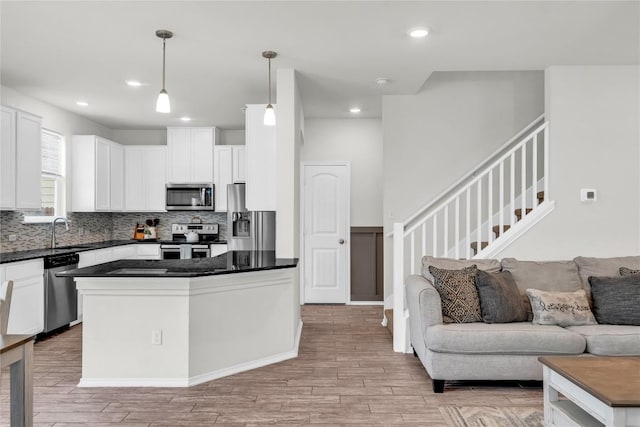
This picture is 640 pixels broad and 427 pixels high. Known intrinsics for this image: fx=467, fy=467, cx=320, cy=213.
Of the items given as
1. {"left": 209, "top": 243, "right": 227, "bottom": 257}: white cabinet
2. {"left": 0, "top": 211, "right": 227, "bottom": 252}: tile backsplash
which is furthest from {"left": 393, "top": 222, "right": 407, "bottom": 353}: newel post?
{"left": 0, "top": 211, "right": 227, "bottom": 252}: tile backsplash

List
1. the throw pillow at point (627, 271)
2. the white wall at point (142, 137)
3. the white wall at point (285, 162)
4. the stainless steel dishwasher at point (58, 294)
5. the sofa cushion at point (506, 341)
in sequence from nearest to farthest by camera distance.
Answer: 1. the sofa cushion at point (506, 341)
2. the throw pillow at point (627, 271)
3. the white wall at point (285, 162)
4. the stainless steel dishwasher at point (58, 294)
5. the white wall at point (142, 137)

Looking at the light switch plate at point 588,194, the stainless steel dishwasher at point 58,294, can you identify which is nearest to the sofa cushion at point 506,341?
the light switch plate at point 588,194

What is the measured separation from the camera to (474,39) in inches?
149

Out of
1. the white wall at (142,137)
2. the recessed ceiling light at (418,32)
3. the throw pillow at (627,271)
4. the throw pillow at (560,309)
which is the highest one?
the recessed ceiling light at (418,32)

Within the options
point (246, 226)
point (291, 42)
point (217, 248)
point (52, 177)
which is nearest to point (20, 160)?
point (52, 177)

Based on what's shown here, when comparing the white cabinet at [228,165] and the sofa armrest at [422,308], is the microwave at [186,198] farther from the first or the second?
the sofa armrest at [422,308]

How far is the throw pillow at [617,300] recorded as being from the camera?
355 cm

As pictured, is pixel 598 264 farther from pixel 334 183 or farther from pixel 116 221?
pixel 116 221

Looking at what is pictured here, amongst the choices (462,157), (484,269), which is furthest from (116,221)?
(484,269)

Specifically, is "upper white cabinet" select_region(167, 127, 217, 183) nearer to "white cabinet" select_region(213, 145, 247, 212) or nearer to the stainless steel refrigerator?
"white cabinet" select_region(213, 145, 247, 212)

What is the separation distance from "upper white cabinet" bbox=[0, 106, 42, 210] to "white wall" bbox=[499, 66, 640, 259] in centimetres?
533

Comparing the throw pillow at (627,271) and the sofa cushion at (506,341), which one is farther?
the throw pillow at (627,271)

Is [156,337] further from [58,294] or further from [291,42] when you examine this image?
[291,42]

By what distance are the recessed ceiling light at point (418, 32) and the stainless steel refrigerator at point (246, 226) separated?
8.32 feet
